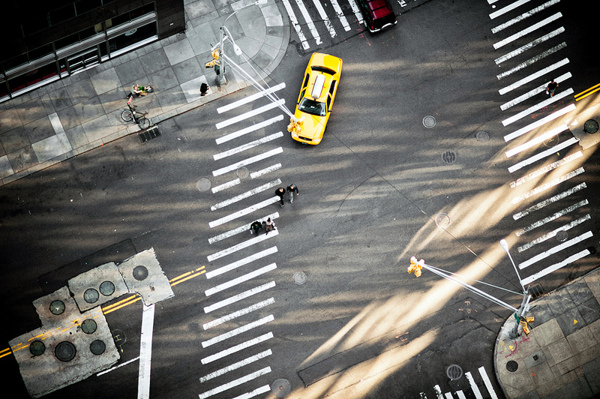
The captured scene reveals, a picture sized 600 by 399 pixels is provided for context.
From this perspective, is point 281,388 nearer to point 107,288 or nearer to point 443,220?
point 107,288

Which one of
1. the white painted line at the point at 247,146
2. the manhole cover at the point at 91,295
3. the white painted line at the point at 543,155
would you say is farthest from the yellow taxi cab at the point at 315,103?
the manhole cover at the point at 91,295

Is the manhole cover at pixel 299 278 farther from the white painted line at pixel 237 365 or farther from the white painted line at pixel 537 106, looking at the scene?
the white painted line at pixel 537 106

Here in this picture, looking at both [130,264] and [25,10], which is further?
[130,264]

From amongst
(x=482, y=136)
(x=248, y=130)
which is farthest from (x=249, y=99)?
(x=482, y=136)

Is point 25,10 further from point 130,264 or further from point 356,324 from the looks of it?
point 356,324

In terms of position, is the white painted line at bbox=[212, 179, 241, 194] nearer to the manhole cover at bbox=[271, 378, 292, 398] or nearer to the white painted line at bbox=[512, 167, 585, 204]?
the manhole cover at bbox=[271, 378, 292, 398]

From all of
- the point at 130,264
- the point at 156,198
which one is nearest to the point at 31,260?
the point at 130,264
